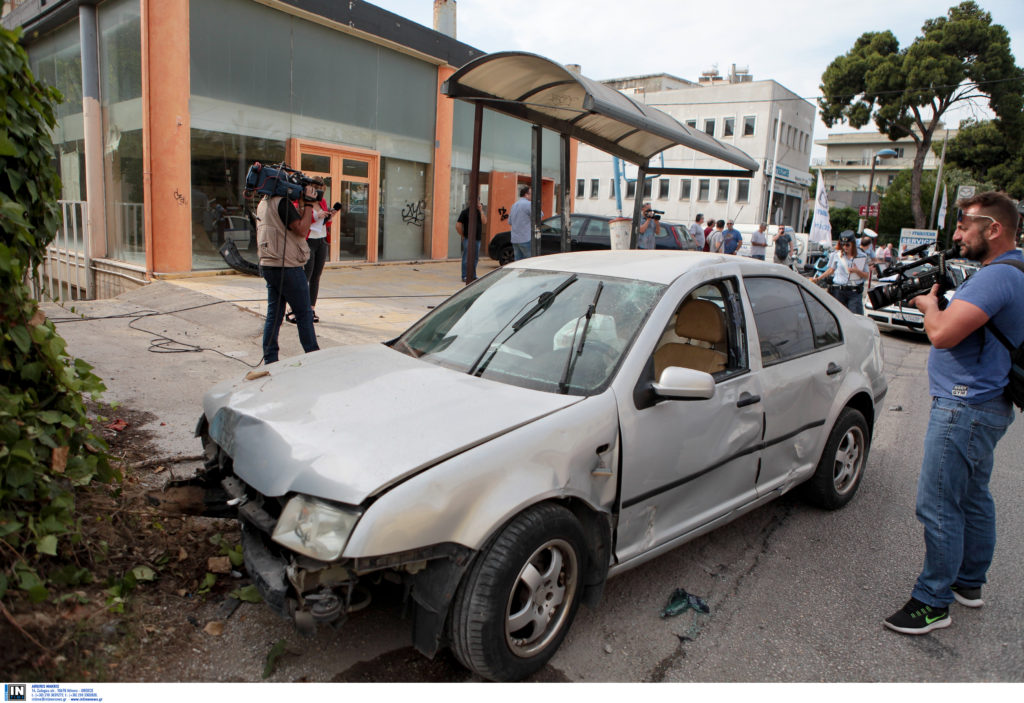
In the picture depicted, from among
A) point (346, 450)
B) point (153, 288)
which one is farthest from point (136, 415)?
point (153, 288)

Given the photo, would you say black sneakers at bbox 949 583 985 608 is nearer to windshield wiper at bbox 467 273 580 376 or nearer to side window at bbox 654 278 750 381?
side window at bbox 654 278 750 381

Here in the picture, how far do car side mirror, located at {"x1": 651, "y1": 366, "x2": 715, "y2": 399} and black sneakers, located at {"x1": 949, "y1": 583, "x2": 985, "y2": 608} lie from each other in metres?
1.69

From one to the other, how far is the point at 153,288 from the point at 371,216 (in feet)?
19.5

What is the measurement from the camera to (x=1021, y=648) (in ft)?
10.0

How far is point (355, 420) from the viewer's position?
2734mm

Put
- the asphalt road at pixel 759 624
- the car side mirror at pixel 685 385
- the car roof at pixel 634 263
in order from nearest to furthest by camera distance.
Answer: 1. the asphalt road at pixel 759 624
2. the car side mirror at pixel 685 385
3. the car roof at pixel 634 263

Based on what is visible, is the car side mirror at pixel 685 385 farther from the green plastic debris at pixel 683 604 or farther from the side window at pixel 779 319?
the green plastic debris at pixel 683 604

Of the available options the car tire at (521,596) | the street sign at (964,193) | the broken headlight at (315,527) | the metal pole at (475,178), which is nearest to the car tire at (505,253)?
the metal pole at (475,178)

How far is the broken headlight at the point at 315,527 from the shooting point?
2.26 m

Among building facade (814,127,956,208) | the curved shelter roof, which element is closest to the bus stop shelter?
the curved shelter roof

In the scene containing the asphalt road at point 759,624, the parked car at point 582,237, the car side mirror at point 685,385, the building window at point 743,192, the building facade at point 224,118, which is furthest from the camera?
the building window at point 743,192

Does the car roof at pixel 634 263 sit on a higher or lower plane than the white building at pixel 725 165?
lower

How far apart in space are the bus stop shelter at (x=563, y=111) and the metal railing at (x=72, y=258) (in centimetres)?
819

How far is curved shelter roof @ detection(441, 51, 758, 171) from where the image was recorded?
743cm
